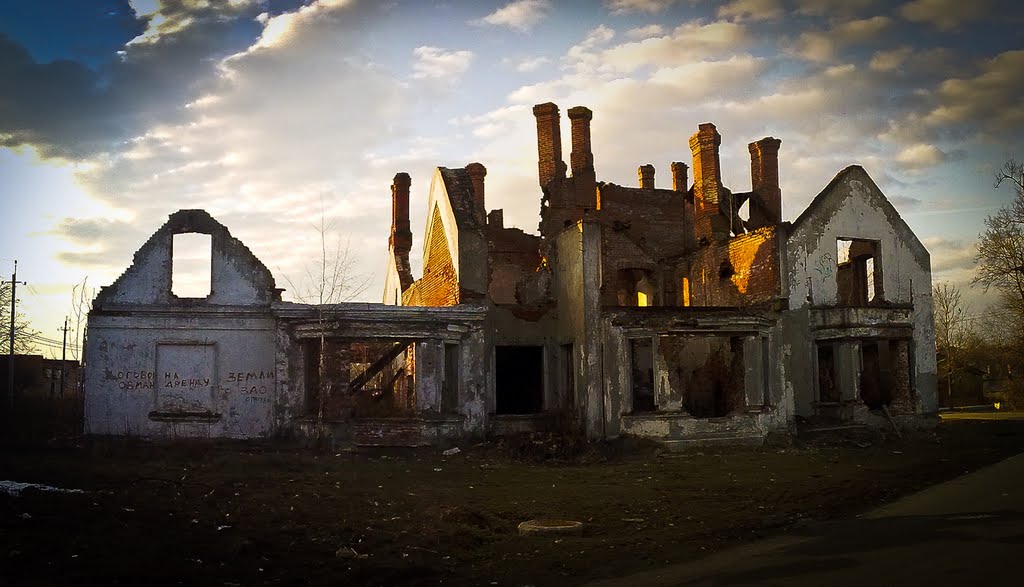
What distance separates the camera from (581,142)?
2892 cm

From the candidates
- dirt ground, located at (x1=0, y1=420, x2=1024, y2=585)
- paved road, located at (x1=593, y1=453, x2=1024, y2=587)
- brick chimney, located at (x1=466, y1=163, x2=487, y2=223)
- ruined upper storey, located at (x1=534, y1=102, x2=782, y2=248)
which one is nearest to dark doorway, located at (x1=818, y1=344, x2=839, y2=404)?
dirt ground, located at (x1=0, y1=420, x2=1024, y2=585)

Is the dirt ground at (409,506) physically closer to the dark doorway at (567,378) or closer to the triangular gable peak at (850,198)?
the dark doorway at (567,378)

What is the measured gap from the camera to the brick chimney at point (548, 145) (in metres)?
28.7

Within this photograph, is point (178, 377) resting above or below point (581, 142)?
below

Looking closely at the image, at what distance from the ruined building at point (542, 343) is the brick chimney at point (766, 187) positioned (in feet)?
13.4

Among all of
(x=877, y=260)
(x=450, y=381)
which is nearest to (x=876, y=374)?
(x=877, y=260)

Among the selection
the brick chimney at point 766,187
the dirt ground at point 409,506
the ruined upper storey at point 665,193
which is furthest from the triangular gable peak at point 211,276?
the brick chimney at point 766,187

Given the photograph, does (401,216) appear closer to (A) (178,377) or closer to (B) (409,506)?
(A) (178,377)

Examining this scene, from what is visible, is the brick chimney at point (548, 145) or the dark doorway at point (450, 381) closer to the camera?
the dark doorway at point (450, 381)

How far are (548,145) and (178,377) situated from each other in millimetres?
14705

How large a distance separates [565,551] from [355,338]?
11.4 meters

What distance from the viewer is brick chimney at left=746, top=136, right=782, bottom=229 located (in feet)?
101

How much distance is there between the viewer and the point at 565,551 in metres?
9.45

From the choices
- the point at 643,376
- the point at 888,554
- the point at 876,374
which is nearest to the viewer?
the point at 888,554
